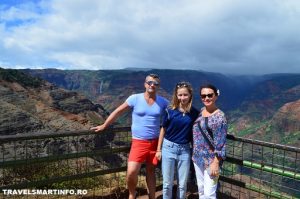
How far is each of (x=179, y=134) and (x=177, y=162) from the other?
46 cm

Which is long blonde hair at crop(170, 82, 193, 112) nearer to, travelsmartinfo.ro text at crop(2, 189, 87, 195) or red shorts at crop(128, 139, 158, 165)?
red shorts at crop(128, 139, 158, 165)

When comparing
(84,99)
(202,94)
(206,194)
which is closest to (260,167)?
(206,194)

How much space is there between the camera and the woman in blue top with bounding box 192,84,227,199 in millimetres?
5457

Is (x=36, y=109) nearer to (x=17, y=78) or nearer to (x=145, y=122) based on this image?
(x=17, y=78)

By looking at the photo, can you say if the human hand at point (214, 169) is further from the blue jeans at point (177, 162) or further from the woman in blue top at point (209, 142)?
the blue jeans at point (177, 162)

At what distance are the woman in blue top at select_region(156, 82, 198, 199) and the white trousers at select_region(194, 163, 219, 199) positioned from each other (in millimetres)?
298

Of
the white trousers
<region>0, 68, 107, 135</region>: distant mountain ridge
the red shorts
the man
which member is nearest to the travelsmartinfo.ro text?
the man

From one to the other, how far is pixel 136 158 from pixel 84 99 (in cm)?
7711

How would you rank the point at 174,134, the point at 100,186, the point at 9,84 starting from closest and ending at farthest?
1. the point at 174,134
2. the point at 100,186
3. the point at 9,84

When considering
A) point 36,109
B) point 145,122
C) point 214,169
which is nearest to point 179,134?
point 145,122

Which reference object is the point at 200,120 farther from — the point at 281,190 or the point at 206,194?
the point at 281,190

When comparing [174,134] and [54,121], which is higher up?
[174,134]

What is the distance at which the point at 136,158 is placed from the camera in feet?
20.6

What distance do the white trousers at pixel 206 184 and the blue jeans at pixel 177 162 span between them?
0.94 ft
